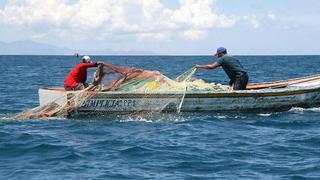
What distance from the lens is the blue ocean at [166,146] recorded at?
9.35 metres

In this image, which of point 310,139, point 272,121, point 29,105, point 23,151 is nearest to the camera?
point 23,151

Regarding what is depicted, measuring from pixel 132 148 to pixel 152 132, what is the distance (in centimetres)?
212

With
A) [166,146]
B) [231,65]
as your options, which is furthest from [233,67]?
[166,146]

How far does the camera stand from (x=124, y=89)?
53.0 feet

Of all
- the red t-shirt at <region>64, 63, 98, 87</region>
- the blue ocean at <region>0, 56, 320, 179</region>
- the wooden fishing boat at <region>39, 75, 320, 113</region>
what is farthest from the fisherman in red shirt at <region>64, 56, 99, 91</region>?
the blue ocean at <region>0, 56, 320, 179</region>

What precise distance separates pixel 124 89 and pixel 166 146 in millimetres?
4948

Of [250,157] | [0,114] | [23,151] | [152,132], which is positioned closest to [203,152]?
[250,157]

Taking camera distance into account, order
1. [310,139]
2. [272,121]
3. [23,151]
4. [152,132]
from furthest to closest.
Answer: [272,121]
[152,132]
[310,139]
[23,151]

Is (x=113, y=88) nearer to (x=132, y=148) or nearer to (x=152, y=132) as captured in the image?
(x=152, y=132)

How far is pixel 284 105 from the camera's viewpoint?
643 inches

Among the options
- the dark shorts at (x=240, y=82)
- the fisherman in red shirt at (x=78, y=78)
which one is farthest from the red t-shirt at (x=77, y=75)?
the dark shorts at (x=240, y=82)

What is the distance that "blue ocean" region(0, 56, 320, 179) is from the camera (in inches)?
368

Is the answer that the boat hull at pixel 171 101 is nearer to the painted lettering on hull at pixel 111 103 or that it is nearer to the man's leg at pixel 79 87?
the painted lettering on hull at pixel 111 103

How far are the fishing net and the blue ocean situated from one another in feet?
1.19
